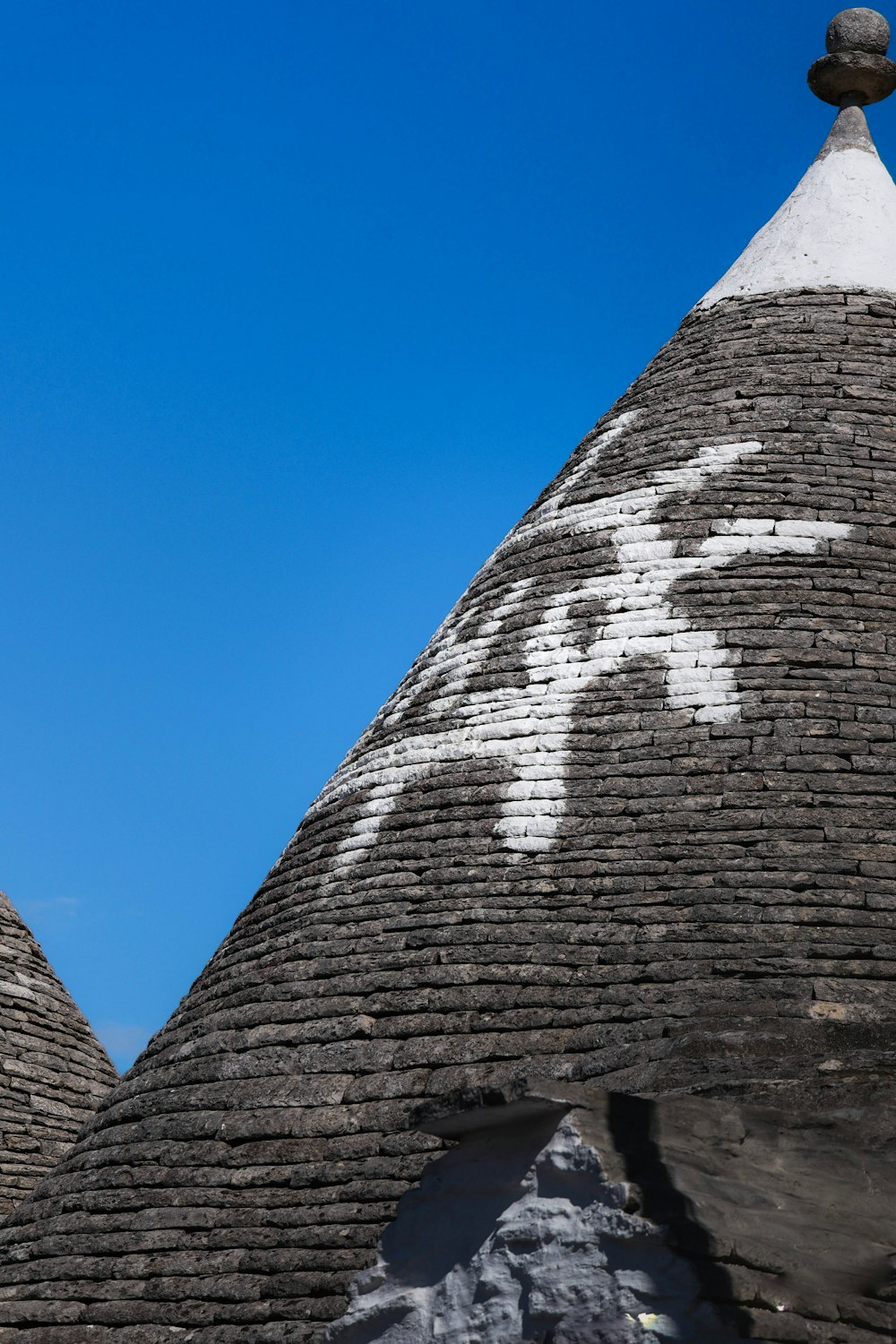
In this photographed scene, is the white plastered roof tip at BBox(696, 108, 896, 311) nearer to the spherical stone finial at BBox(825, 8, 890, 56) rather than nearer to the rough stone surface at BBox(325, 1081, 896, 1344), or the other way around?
the spherical stone finial at BBox(825, 8, 890, 56)

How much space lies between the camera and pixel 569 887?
7160mm

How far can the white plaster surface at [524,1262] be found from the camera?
14.8 ft

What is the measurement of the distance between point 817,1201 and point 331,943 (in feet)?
10.3

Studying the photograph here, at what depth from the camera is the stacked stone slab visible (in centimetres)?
1056

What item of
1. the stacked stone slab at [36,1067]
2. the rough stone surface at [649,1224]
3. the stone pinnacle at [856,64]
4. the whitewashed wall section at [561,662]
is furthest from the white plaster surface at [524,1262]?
the stone pinnacle at [856,64]

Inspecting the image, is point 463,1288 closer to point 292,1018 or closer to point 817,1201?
point 817,1201

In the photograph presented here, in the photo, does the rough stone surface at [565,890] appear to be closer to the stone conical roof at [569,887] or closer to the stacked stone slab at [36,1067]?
the stone conical roof at [569,887]

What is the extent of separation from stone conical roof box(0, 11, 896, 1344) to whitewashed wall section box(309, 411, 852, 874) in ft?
0.06

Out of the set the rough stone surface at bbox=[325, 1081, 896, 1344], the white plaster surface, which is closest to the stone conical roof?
the rough stone surface at bbox=[325, 1081, 896, 1344]

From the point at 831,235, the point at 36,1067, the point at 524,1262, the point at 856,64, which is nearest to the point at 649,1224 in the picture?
the point at 524,1262

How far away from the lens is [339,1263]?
6176 mm

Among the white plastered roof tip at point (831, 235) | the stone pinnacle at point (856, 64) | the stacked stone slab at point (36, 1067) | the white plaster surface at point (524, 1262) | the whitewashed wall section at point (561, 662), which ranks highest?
the stone pinnacle at point (856, 64)

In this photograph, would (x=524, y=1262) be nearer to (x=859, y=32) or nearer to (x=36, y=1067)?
(x=36, y=1067)

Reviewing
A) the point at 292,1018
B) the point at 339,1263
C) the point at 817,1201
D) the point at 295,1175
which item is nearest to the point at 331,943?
the point at 292,1018
